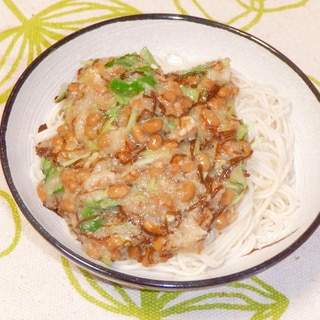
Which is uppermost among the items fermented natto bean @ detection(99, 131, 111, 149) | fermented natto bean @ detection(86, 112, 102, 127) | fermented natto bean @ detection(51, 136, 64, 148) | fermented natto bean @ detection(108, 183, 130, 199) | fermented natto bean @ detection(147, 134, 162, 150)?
fermented natto bean @ detection(51, 136, 64, 148)

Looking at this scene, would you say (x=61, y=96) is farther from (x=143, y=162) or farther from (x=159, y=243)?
(x=159, y=243)

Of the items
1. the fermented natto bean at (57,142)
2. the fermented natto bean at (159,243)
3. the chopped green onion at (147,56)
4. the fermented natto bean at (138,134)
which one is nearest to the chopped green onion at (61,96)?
the fermented natto bean at (57,142)

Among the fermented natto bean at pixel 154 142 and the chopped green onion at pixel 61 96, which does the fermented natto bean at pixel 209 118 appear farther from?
the chopped green onion at pixel 61 96

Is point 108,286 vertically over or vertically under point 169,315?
over

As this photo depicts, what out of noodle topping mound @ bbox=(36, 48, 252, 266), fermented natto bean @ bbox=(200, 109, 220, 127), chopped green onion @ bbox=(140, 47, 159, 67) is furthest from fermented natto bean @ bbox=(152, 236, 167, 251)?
chopped green onion @ bbox=(140, 47, 159, 67)

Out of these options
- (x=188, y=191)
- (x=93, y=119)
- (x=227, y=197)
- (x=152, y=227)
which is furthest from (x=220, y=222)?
(x=93, y=119)

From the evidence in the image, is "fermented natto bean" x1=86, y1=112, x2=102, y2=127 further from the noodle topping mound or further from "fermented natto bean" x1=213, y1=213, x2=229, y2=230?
"fermented natto bean" x1=213, y1=213, x2=229, y2=230

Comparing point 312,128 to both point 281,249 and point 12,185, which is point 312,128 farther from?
point 12,185

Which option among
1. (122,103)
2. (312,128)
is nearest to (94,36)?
(122,103)
